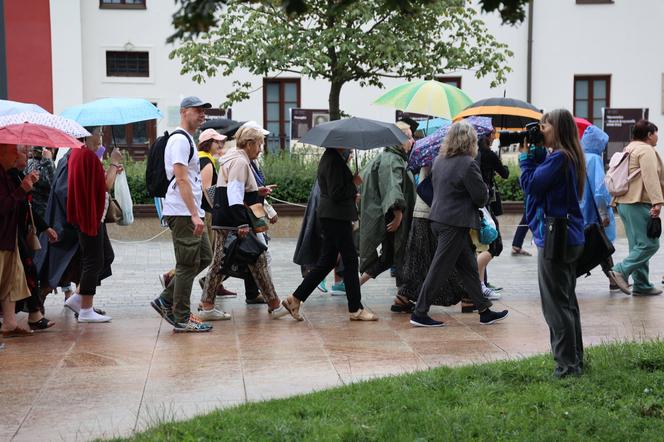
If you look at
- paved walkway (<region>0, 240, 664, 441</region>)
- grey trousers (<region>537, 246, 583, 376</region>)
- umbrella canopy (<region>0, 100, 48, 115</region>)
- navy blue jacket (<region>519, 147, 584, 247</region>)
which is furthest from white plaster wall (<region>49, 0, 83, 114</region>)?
grey trousers (<region>537, 246, 583, 376</region>)

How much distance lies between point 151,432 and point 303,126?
18.4m

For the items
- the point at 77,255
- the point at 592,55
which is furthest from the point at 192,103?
the point at 592,55

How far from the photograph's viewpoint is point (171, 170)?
8109mm

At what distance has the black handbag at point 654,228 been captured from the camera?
9.98m

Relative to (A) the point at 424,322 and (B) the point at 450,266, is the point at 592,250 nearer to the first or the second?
(B) the point at 450,266

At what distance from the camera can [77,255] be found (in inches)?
351

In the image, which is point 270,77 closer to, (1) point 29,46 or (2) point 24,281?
(1) point 29,46

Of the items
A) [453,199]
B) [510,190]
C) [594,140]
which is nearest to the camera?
[453,199]

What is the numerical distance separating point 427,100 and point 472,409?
5761mm

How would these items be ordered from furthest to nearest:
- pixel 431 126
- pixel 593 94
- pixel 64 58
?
pixel 593 94 < pixel 64 58 < pixel 431 126

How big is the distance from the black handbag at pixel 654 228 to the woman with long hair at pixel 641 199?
0.07 m

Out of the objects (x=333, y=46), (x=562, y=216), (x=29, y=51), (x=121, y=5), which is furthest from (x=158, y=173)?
(x=29, y=51)

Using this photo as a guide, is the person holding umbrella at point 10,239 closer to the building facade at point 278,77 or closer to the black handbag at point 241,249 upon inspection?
the black handbag at point 241,249

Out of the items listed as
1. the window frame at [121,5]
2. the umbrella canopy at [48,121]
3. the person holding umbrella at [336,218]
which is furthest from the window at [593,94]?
the umbrella canopy at [48,121]
